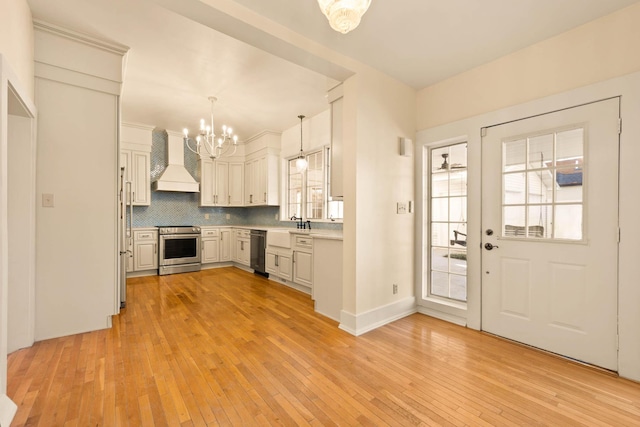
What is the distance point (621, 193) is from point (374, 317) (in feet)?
7.60

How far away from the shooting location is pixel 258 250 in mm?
5605

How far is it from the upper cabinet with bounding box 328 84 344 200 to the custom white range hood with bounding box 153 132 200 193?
3.99 meters

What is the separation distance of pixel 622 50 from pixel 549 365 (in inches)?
99.8

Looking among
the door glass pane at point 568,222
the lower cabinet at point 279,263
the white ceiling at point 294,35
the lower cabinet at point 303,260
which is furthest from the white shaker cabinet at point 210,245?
the door glass pane at point 568,222

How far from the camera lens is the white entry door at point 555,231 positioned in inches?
89.4

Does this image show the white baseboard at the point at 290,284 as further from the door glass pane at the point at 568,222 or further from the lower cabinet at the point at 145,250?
the door glass pane at the point at 568,222

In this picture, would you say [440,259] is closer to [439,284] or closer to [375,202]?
[439,284]

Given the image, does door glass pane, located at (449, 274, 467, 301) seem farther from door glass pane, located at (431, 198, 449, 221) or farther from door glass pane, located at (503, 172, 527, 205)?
door glass pane, located at (503, 172, 527, 205)

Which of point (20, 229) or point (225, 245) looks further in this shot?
point (225, 245)

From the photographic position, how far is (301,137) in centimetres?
545

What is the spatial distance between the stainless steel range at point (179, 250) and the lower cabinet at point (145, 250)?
0.11m

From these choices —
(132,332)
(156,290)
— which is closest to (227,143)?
(156,290)

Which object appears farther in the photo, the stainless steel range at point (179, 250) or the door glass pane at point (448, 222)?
the stainless steel range at point (179, 250)

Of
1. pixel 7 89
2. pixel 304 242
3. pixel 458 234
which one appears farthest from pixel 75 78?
pixel 458 234
